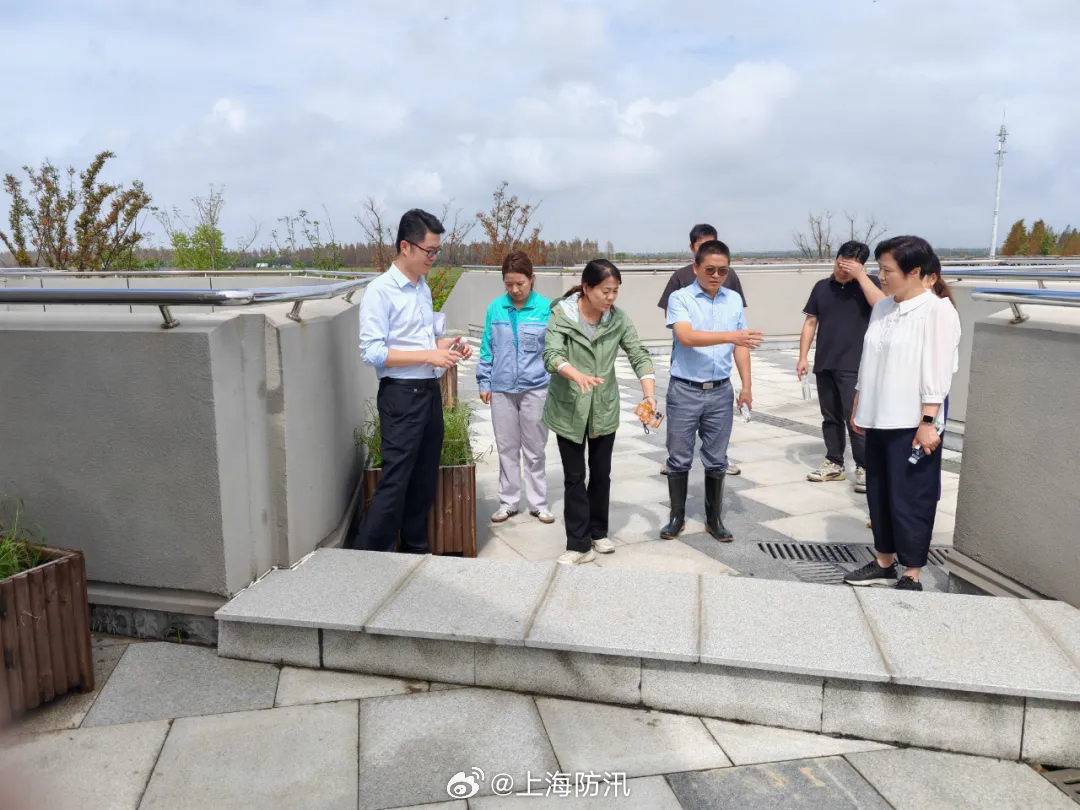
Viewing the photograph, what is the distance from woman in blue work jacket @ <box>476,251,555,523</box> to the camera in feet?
16.5

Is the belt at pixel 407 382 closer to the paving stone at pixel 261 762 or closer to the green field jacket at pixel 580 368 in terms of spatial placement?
the green field jacket at pixel 580 368

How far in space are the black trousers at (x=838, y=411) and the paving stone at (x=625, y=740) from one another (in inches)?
129

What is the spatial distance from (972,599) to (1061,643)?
0.42 meters

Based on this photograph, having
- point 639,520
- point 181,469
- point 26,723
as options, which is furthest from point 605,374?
point 26,723

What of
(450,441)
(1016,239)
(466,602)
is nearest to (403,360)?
(450,441)

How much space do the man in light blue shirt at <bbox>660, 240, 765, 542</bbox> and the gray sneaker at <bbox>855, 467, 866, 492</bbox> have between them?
1.62m

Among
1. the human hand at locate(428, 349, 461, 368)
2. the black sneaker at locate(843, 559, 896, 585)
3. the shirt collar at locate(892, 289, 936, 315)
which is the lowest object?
the black sneaker at locate(843, 559, 896, 585)

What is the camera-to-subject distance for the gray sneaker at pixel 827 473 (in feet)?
20.6

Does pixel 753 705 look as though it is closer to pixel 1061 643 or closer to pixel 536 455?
pixel 1061 643

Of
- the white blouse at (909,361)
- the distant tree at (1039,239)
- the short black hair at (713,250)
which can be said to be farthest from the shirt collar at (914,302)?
the distant tree at (1039,239)

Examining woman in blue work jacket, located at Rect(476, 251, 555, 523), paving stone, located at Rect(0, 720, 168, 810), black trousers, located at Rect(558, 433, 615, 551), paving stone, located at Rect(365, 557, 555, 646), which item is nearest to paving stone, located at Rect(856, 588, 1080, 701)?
paving stone, located at Rect(365, 557, 555, 646)

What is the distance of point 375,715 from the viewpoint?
2.98 m

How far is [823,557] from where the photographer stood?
475 centimetres

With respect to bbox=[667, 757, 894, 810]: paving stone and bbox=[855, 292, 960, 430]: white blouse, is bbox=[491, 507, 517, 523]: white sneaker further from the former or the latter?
bbox=[667, 757, 894, 810]: paving stone
